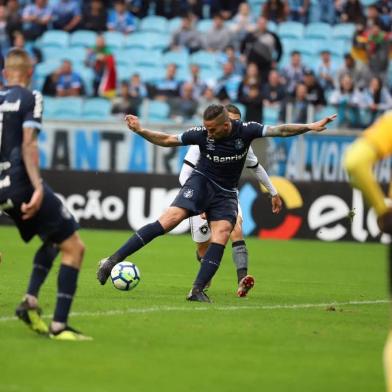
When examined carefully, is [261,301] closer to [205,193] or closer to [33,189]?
[205,193]

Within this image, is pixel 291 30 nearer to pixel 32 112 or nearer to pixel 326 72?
pixel 326 72

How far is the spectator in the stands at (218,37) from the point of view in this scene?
1027 inches

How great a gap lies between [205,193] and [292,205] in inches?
394

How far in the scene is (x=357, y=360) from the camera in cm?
790

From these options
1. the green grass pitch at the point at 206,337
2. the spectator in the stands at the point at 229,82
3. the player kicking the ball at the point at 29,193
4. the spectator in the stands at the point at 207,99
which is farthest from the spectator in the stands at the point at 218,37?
the player kicking the ball at the point at 29,193

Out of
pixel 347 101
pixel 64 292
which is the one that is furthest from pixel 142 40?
pixel 64 292

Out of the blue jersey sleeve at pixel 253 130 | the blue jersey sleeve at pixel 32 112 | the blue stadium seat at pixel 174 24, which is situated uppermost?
the blue jersey sleeve at pixel 32 112

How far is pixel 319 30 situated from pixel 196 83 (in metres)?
4.09

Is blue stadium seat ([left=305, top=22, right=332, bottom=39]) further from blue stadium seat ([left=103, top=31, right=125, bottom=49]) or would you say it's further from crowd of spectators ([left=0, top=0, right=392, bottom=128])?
blue stadium seat ([left=103, top=31, right=125, bottom=49])

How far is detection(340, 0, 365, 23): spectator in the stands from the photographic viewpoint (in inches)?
1024

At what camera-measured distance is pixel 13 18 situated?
1085 inches

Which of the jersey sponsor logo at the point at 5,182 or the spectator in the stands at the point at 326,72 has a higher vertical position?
the jersey sponsor logo at the point at 5,182

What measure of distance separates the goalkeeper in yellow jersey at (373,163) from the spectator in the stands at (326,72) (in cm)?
1835

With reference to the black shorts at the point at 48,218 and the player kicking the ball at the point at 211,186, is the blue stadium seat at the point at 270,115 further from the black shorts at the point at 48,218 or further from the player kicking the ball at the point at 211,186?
the black shorts at the point at 48,218
